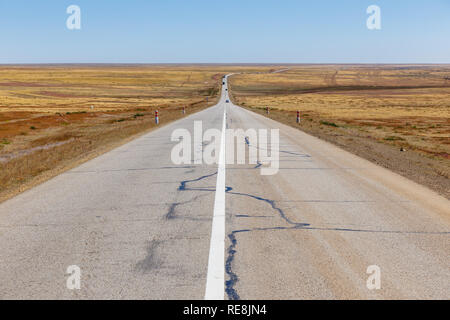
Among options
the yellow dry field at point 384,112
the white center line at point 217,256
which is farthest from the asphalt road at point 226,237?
the yellow dry field at point 384,112

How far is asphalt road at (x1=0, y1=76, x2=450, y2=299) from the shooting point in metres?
4.06

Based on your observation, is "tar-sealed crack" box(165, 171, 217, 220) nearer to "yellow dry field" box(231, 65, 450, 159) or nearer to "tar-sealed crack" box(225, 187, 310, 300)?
"tar-sealed crack" box(225, 187, 310, 300)

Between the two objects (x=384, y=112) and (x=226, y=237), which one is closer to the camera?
(x=226, y=237)

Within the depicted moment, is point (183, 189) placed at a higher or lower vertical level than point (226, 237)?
higher

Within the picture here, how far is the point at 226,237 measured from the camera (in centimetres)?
542

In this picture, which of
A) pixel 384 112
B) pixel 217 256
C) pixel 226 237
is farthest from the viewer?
pixel 384 112

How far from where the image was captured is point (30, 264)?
15.1 feet

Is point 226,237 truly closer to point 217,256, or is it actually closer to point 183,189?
point 217,256

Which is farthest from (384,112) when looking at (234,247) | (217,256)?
(217,256)

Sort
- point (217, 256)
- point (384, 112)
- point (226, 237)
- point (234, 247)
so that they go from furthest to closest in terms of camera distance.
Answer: point (384, 112) → point (226, 237) → point (234, 247) → point (217, 256)

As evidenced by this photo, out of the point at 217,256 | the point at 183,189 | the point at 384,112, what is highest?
the point at 384,112

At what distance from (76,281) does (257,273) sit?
1.81 metres

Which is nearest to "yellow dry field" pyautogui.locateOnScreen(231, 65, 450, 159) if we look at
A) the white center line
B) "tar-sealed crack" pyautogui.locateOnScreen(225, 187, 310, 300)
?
"tar-sealed crack" pyautogui.locateOnScreen(225, 187, 310, 300)
